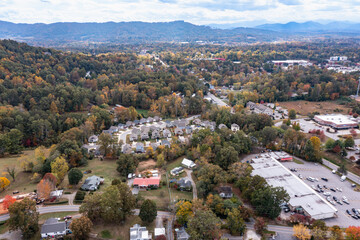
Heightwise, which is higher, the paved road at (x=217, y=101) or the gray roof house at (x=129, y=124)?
the paved road at (x=217, y=101)

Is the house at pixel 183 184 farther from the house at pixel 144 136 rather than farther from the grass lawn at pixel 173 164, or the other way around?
the house at pixel 144 136

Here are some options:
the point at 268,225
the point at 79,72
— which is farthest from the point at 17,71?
the point at 268,225

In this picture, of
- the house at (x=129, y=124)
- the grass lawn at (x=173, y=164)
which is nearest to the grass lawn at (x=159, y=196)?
the grass lawn at (x=173, y=164)

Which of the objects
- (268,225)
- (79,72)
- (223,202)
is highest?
(79,72)

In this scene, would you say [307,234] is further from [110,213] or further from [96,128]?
[96,128]

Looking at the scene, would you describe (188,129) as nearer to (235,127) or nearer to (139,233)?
(235,127)

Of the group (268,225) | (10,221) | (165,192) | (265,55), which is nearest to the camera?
(10,221)
